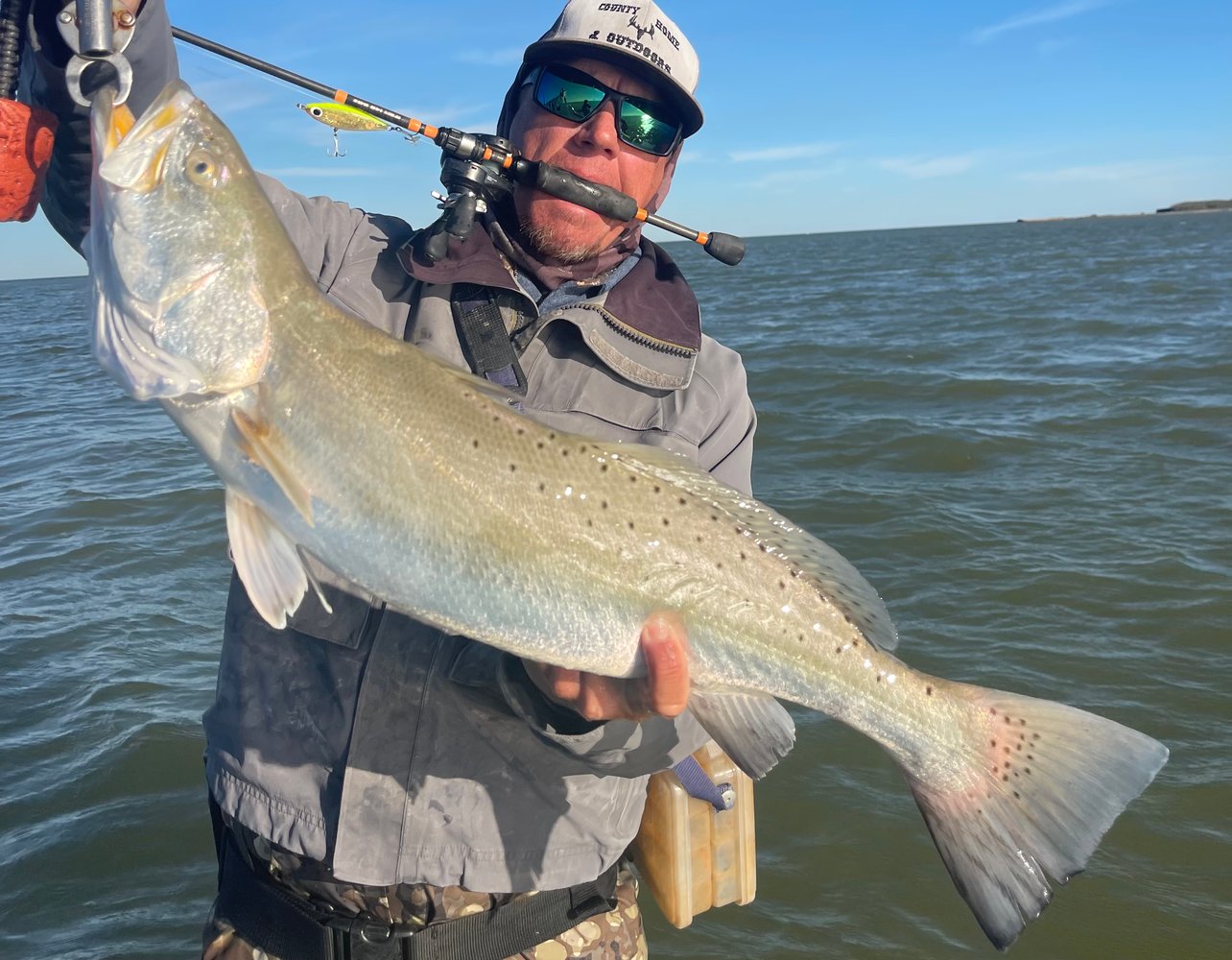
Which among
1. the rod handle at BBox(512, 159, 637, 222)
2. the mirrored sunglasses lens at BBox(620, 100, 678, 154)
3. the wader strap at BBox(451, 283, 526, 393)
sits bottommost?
the wader strap at BBox(451, 283, 526, 393)

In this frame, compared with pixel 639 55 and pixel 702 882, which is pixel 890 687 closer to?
pixel 702 882

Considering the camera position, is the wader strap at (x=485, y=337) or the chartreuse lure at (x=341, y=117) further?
the chartreuse lure at (x=341, y=117)

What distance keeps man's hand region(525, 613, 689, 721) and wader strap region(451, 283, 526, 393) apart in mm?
900

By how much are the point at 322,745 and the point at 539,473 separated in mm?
1033

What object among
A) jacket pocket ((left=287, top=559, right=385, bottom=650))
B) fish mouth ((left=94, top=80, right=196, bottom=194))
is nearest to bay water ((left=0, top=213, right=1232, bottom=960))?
jacket pocket ((left=287, top=559, right=385, bottom=650))

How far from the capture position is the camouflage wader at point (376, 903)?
2791mm

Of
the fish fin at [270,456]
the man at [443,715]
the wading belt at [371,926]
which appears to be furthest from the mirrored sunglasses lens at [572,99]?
the wading belt at [371,926]

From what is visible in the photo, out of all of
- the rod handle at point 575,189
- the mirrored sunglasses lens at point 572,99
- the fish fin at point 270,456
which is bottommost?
the fish fin at point 270,456

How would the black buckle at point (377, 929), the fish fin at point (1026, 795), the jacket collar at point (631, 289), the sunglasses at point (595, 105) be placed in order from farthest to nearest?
the sunglasses at point (595, 105) → the jacket collar at point (631, 289) → the black buckle at point (377, 929) → the fish fin at point (1026, 795)

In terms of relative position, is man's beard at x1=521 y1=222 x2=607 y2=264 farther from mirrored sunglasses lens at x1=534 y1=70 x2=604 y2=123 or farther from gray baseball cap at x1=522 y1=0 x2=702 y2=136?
gray baseball cap at x1=522 y1=0 x2=702 y2=136

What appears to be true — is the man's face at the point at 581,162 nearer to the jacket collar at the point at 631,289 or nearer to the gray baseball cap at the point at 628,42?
the gray baseball cap at the point at 628,42

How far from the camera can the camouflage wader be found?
2.79 meters

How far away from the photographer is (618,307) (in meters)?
3.06

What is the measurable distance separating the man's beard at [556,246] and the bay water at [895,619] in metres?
3.70
